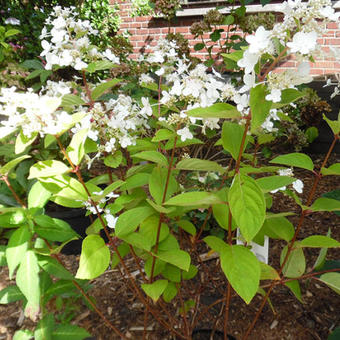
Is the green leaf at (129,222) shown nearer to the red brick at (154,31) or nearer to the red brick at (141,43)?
the red brick at (154,31)

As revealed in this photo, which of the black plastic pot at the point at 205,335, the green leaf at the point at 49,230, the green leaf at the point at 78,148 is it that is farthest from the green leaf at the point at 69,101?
the black plastic pot at the point at 205,335

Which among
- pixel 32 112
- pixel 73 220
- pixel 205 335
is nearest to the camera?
pixel 32 112

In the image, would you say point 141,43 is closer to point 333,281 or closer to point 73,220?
point 73,220

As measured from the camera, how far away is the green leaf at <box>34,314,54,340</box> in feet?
3.32

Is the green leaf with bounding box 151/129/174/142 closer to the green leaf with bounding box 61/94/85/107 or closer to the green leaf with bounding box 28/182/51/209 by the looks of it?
the green leaf with bounding box 61/94/85/107

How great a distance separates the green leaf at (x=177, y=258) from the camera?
784mm

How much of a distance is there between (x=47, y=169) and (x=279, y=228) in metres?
0.67

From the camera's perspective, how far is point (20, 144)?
2.41 ft

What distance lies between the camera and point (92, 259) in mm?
775

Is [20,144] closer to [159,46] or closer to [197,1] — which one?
[159,46]

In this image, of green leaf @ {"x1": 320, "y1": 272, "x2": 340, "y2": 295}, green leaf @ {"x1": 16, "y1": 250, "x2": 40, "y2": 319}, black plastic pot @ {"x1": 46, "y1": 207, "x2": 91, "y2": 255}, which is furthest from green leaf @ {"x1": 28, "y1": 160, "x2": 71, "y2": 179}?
black plastic pot @ {"x1": 46, "y1": 207, "x2": 91, "y2": 255}

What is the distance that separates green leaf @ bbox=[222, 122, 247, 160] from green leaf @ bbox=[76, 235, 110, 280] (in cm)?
40

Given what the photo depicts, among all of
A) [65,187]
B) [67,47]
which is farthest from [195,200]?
[67,47]

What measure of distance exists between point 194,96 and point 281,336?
3.69 feet
